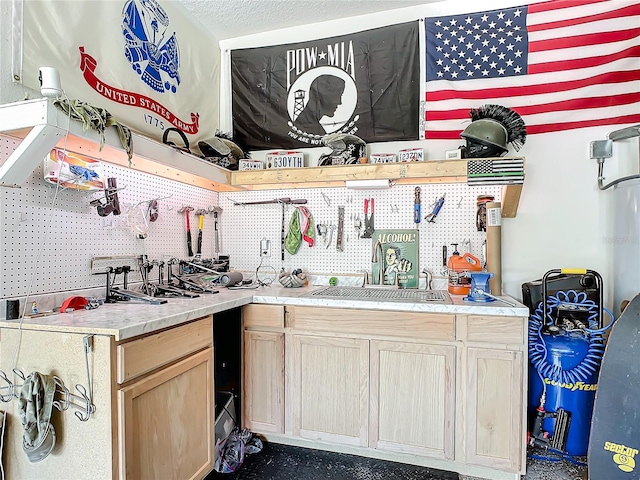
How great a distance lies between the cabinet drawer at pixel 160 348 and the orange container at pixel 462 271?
1.46 m

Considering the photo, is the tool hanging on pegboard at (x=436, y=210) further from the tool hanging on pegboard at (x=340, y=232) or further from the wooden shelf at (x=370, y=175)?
the tool hanging on pegboard at (x=340, y=232)

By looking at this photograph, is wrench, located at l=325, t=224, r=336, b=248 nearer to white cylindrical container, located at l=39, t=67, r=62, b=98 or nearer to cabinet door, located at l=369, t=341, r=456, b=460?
cabinet door, located at l=369, t=341, r=456, b=460

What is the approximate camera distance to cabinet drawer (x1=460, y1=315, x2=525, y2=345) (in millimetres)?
1714

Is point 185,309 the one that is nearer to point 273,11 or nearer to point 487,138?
point 487,138

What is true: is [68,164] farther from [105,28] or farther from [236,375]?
[236,375]

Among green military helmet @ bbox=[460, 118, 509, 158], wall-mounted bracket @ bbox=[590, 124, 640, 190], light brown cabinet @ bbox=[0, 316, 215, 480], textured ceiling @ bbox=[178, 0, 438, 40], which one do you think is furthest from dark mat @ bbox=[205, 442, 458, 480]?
textured ceiling @ bbox=[178, 0, 438, 40]

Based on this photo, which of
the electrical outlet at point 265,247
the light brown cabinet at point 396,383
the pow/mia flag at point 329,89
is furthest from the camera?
the electrical outlet at point 265,247

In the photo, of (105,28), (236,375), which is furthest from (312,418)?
(105,28)

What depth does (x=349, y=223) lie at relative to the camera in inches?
103

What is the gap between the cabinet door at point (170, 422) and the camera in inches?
50.5

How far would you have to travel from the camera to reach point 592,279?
212 centimetres

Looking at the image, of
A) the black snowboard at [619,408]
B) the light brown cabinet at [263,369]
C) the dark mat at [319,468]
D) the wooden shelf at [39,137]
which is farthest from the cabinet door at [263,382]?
the black snowboard at [619,408]

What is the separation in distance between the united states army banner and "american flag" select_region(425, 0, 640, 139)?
67.5 inches

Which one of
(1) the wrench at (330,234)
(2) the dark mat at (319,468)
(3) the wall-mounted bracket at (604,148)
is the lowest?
(2) the dark mat at (319,468)
